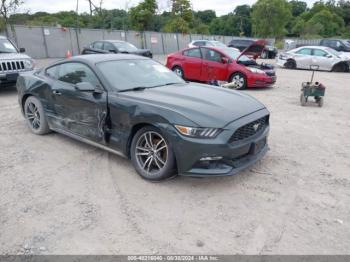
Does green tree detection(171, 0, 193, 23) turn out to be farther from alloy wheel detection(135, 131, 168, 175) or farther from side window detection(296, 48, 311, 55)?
alloy wheel detection(135, 131, 168, 175)

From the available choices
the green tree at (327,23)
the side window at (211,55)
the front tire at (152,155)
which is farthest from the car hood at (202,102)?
the green tree at (327,23)

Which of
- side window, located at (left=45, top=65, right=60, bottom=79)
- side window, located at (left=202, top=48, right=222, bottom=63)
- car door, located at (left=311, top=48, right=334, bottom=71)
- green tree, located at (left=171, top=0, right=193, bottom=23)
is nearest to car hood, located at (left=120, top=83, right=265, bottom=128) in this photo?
side window, located at (left=45, top=65, right=60, bottom=79)

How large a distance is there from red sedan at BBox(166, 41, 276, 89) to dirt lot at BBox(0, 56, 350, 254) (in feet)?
19.9

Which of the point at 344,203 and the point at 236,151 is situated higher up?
the point at 236,151

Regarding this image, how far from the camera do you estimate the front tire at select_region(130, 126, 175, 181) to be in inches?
157

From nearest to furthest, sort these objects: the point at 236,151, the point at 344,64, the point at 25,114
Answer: the point at 236,151 → the point at 25,114 → the point at 344,64

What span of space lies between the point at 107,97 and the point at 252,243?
265 cm

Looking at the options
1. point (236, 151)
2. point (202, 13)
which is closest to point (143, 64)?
point (236, 151)

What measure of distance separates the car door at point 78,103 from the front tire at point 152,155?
2.15 ft

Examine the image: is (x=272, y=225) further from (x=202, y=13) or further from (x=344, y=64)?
(x=202, y=13)

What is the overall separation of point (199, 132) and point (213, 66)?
27.4ft

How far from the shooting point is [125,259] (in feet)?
9.32

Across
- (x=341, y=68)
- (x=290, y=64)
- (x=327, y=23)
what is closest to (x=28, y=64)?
(x=290, y=64)

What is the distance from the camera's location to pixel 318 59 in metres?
19.1
